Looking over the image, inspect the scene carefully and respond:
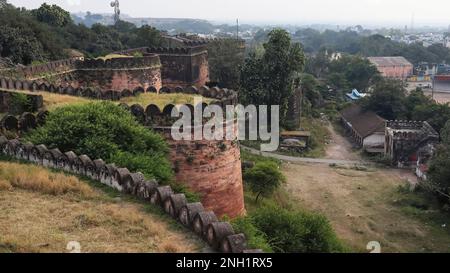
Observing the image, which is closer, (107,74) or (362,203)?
(107,74)

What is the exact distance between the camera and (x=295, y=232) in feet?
40.2

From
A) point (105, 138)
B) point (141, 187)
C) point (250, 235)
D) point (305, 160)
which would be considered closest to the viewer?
point (250, 235)

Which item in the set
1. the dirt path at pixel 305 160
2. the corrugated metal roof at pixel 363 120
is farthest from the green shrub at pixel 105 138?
the corrugated metal roof at pixel 363 120

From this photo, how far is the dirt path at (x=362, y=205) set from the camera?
22.3 m

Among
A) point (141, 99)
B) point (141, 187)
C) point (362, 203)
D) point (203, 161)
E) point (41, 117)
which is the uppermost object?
point (141, 99)

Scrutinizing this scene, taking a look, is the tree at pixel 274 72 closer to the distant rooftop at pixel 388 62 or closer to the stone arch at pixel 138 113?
the stone arch at pixel 138 113

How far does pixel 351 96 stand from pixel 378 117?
65.4 ft

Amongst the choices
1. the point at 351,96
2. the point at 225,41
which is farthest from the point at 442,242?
the point at 351,96

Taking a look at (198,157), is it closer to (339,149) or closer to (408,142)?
(408,142)

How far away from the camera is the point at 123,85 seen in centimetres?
2589

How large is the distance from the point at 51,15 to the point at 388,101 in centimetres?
3367

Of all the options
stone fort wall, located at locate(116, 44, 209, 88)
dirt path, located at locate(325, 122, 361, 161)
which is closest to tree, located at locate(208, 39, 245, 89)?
stone fort wall, located at locate(116, 44, 209, 88)

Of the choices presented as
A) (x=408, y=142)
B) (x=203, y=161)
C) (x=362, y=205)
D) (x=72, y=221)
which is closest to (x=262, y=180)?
(x=362, y=205)

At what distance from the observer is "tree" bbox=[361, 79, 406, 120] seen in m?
43.7
